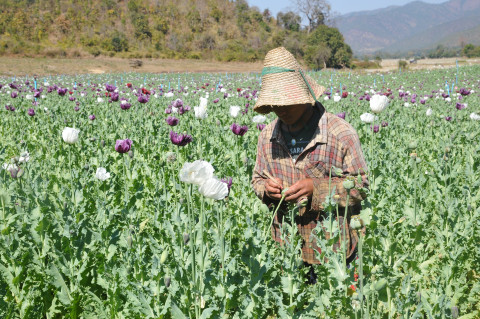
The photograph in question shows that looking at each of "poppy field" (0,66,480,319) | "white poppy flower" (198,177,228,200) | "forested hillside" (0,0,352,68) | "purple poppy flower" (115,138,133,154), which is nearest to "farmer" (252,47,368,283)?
"poppy field" (0,66,480,319)

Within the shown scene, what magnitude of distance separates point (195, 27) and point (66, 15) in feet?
74.0

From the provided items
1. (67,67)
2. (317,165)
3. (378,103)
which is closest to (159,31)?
(67,67)

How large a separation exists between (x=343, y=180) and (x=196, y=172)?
114 centimetres

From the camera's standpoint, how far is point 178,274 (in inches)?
79.7

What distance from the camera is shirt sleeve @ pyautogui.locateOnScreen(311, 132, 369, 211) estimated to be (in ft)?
7.69

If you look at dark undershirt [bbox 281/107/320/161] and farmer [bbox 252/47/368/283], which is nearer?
farmer [bbox 252/47/368/283]

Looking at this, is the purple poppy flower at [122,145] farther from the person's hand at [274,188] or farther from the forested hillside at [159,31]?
the forested hillside at [159,31]

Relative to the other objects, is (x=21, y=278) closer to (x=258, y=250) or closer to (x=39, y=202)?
(x=39, y=202)

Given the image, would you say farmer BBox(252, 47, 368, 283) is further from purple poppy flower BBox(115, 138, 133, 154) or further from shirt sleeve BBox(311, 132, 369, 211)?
purple poppy flower BBox(115, 138, 133, 154)

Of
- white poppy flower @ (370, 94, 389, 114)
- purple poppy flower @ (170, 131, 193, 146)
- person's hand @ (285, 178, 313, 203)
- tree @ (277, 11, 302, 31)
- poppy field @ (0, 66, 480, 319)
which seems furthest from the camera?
tree @ (277, 11, 302, 31)

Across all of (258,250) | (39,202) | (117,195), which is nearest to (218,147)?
(117,195)

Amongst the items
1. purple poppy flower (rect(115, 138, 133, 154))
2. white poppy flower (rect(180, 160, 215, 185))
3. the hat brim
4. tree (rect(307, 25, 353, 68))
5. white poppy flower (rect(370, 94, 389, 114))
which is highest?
tree (rect(307, 25, 353, 68))

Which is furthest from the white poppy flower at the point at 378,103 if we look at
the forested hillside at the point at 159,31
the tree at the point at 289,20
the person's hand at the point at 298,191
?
the tree at the point at 289,20

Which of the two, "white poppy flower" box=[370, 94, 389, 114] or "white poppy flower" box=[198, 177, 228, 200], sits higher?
"white poppy flower" box=[370, 94, 389, 114]
